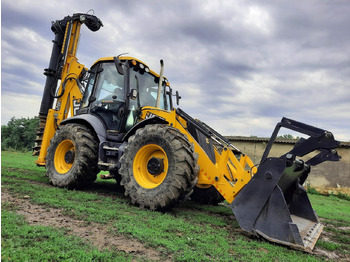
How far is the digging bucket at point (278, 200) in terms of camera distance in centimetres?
337

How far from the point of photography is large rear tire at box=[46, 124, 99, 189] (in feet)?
18.6

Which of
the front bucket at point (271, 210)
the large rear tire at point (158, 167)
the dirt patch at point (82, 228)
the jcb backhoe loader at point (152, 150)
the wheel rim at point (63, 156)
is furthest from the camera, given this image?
the wheel rim at point (63, 156)

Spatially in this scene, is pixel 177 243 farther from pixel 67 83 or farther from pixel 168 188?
pixel 67 83

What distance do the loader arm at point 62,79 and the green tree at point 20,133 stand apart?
3897 cm

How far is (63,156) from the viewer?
6.41 meters

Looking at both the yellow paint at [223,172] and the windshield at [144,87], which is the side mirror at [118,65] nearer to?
the windshield at [144,87]

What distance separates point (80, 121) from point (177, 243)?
170 inches

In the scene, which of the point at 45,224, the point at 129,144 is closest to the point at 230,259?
the point at 45,224

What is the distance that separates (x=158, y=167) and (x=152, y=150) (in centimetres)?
41

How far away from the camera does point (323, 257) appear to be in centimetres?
320

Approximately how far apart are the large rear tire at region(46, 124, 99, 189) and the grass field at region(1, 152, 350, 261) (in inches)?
36.3

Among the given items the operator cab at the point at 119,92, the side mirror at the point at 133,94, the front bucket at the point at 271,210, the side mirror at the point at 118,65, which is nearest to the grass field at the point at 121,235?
the front bucket at the point at 271,210

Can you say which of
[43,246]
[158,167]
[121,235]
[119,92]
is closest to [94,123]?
[119,92]

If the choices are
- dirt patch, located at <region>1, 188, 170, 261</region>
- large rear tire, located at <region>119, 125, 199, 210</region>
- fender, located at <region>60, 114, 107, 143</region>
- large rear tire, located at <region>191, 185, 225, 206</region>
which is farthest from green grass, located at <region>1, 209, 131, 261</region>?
large rear tire, located at <region>191, 185, 225, 206</region>
